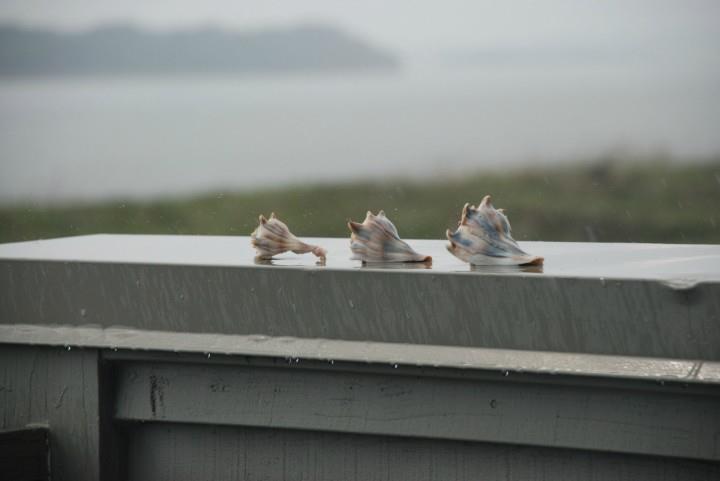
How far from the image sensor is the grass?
1559 cm

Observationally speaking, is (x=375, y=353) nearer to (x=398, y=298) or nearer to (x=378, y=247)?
(x=398, y=298)

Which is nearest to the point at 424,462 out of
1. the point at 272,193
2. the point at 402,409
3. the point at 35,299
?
the point at 402,409

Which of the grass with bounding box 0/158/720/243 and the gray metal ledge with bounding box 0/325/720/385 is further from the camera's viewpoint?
the grass with bounding box 0/158/720/243

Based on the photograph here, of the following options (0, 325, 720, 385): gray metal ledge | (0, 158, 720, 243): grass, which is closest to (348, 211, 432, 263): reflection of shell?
(0, 325, 720, 385): gray metal ledge

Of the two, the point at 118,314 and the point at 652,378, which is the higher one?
the point at 118,314

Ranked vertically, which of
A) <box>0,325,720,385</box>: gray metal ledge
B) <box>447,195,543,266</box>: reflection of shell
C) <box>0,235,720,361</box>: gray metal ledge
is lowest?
<box>0,325,720,385</box>: gray metal ledge

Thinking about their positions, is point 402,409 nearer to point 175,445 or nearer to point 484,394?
point 484,394

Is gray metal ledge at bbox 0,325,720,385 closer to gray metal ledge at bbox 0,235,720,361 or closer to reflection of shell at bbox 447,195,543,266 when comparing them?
gray metal ledge at bbox 0,235,720,361

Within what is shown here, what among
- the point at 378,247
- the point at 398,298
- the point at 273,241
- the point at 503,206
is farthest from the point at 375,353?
the point at 503,206

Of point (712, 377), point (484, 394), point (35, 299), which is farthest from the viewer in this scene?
point (35, 299)

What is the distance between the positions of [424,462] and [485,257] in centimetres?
31

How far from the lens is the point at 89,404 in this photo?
68.9 inches

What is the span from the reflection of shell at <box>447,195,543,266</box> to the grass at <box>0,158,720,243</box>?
42.0 ft

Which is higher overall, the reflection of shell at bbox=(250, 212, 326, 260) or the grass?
the grass
